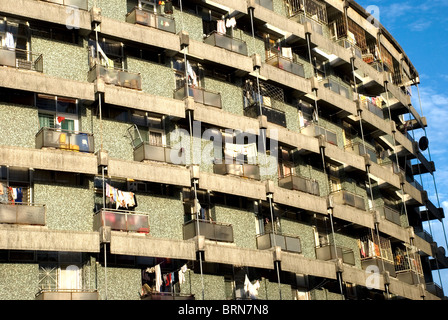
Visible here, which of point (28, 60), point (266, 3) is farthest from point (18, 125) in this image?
point (266, 3)

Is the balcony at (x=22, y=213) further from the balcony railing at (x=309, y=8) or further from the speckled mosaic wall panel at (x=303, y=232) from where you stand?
the balcony railing at (x=309, y=8)

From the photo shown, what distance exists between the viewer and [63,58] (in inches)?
1367

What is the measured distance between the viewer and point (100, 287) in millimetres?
31828

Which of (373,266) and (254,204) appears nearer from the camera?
(254,204)

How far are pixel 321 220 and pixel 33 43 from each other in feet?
61.3

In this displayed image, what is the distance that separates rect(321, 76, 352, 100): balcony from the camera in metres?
47.4

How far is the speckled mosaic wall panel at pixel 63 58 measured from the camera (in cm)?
3419

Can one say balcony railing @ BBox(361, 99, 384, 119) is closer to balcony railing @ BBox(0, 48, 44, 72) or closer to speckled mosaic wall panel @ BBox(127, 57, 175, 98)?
speckled mosaic wall panel @ BBox(127, 57, 175, 98)

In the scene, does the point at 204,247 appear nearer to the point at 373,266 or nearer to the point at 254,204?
the point at 254,204

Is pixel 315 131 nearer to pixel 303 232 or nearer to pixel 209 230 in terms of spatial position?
pixel 303 232

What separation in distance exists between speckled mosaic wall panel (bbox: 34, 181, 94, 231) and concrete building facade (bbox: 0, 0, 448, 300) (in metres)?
0.06

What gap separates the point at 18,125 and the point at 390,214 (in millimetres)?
25784

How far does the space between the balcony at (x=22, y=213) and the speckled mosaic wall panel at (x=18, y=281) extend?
167 centimetres
